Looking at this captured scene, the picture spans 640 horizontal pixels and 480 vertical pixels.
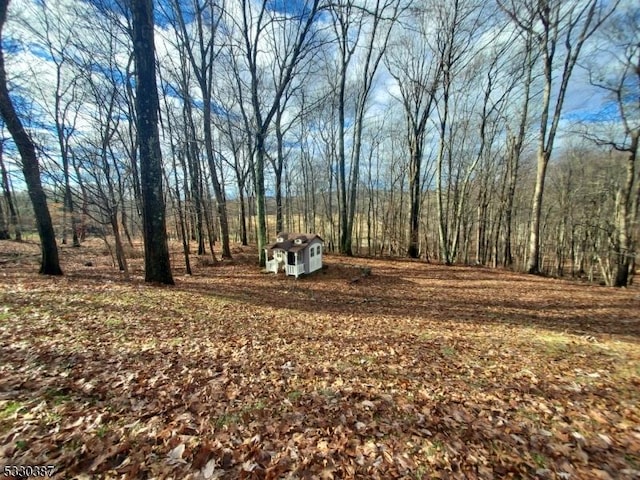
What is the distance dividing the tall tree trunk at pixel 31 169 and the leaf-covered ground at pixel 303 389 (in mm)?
870

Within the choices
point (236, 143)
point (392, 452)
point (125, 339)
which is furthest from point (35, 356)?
point (236, 143)

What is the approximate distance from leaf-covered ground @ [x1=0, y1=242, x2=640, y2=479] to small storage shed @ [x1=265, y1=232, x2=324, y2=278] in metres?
4.15

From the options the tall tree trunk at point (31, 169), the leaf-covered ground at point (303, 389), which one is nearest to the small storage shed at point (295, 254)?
the leaf-covered ground at point (303, 389)

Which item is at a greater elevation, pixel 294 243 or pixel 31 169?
pixel 31 169

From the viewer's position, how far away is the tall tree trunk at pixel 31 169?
6586 millimetres

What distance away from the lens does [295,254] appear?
1077cm

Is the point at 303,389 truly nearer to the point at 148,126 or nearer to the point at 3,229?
the point at 148,126

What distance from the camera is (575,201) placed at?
2031 cm

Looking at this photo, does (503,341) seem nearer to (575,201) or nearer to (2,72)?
(2,72)

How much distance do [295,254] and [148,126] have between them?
261 inches

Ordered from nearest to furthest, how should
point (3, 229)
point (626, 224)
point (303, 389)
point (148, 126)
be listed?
1. point (303, 389)
2. point (148, 126)
3. point (626, 224)
4. point (3, 229)

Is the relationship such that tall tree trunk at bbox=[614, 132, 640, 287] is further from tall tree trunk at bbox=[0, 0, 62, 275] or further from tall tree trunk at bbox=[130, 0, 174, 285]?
tall tree trunk at bbox=[0, 0, 62, 275]

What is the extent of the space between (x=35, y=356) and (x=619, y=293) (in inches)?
587

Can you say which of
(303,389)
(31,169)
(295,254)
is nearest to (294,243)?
(295,254)
